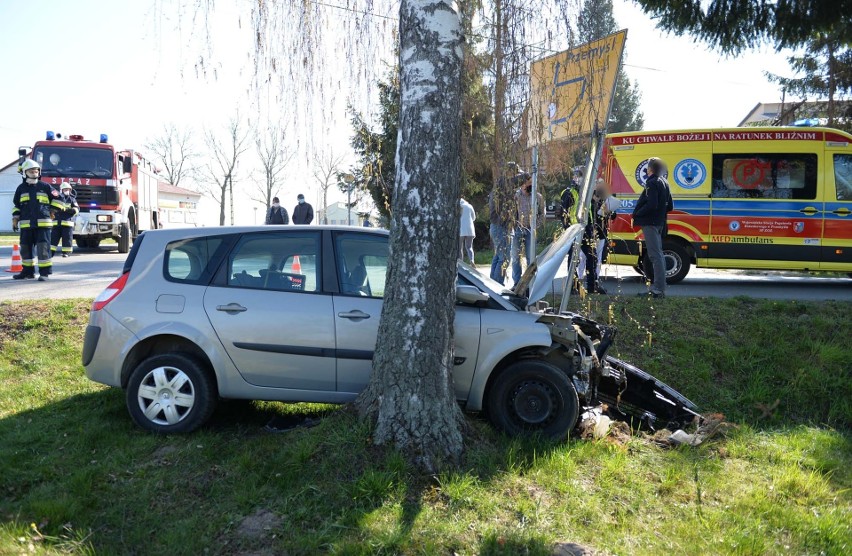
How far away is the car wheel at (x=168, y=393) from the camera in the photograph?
473cm

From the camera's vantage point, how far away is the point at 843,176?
10.2 metres

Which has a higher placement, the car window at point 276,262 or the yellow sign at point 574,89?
the yellow sign at point 574,89

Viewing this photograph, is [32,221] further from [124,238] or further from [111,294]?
[124,238]

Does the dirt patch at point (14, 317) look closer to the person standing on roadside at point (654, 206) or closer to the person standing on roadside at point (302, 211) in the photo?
the person standing on roadside at point (654, 206)

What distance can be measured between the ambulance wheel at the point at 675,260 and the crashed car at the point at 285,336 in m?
6.30

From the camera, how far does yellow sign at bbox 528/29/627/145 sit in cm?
466

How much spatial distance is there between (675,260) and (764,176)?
1.88 metres

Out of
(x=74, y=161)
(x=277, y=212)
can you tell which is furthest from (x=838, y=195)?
(x=74, y=161)

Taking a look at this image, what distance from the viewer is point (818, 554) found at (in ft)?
11.4

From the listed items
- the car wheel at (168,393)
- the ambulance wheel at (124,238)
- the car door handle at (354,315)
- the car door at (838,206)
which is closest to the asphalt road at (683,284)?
the car door at (838,206)

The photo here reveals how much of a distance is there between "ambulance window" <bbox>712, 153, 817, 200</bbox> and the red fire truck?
580 inches

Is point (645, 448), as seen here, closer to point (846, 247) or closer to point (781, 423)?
point (781, 423)

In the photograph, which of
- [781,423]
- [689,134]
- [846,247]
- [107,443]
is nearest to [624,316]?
[781,423]

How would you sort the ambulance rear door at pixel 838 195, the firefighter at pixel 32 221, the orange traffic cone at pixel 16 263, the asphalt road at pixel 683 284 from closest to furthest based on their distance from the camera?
the asphalt road at pixel 683 284
the ambulance rear door at pixel 838 195
the firefighter at pixel 32 221
the orange traffic cone at pixel 16 263
